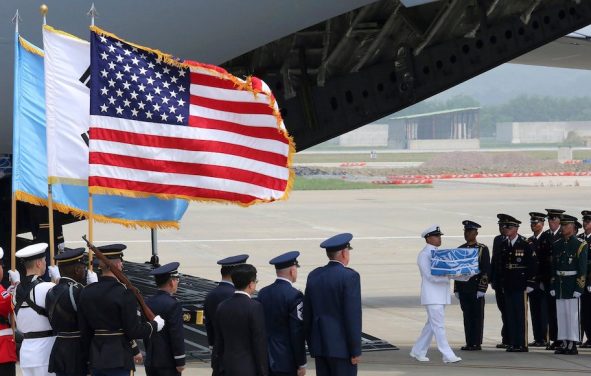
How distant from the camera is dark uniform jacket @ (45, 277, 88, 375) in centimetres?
756

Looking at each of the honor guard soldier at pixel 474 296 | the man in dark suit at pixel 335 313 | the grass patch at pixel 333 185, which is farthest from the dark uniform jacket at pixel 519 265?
the grass patch at pixel 333 185

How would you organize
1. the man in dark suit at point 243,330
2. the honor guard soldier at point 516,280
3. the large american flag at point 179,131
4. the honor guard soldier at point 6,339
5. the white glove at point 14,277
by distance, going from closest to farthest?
the man in dark suit at point 243,330
the large american flag at point 179,131
the honor guard soldier at point 6,339
the white glove at point 14,277
the honor guard soldier at point 516,280

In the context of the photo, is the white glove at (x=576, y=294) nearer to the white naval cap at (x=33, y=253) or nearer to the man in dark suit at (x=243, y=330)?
the man in dark suit at (x=243, y=330)

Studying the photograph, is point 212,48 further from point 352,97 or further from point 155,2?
point 352,97

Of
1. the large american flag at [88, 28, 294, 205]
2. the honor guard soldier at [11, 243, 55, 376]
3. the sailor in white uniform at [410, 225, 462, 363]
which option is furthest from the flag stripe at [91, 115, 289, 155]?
the sailor in white uniform at [410, 225, 462, 363]

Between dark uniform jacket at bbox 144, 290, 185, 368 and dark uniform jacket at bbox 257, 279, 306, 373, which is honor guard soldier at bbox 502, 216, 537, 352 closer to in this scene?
dark uniform jacket at bbox 257, 279, 306, 373

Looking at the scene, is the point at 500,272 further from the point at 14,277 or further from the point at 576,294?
the point at 14,277

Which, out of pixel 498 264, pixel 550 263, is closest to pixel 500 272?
pixel 498 264

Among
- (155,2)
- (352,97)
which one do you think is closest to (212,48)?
(155,2)

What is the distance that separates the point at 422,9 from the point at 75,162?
6.28 meters

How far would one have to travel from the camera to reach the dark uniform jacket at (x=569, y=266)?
1151cm

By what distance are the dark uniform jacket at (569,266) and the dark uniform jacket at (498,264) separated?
0.67 m

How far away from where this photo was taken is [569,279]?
458 inches

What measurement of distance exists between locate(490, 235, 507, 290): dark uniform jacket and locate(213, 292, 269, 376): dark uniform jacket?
5.53 meters
